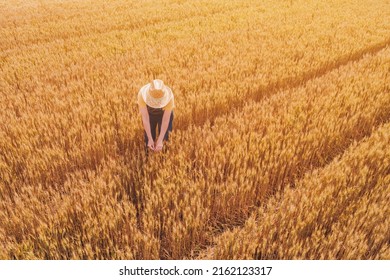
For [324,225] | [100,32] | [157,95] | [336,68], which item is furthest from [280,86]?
[100,32]

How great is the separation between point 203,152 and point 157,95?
613 mm

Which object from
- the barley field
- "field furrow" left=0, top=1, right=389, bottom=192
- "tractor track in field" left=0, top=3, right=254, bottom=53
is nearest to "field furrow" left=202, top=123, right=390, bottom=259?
the barley field

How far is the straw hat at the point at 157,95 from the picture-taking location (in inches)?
83.3

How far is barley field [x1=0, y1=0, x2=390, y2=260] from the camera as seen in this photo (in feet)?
5.67

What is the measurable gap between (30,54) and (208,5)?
22.2ft

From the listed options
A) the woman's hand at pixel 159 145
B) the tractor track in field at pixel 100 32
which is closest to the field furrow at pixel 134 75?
the woman's hand at pixel 159 145

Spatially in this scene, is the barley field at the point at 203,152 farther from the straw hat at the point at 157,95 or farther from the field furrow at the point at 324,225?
the straw hat at the point at 157,95

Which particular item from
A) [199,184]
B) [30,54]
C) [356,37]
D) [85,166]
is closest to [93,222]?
[199,184]

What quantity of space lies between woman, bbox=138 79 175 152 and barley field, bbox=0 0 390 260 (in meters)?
0.20

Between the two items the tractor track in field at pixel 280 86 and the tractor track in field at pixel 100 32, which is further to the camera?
the tractor track in field at pixel 100 32

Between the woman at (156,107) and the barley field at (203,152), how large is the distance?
200mm

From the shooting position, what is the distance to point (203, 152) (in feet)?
→ 7.92

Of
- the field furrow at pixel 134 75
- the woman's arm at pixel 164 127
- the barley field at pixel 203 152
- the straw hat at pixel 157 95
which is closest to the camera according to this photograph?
the barley field at pixel 203 152

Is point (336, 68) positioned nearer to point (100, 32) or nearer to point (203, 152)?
point (203, 152)
